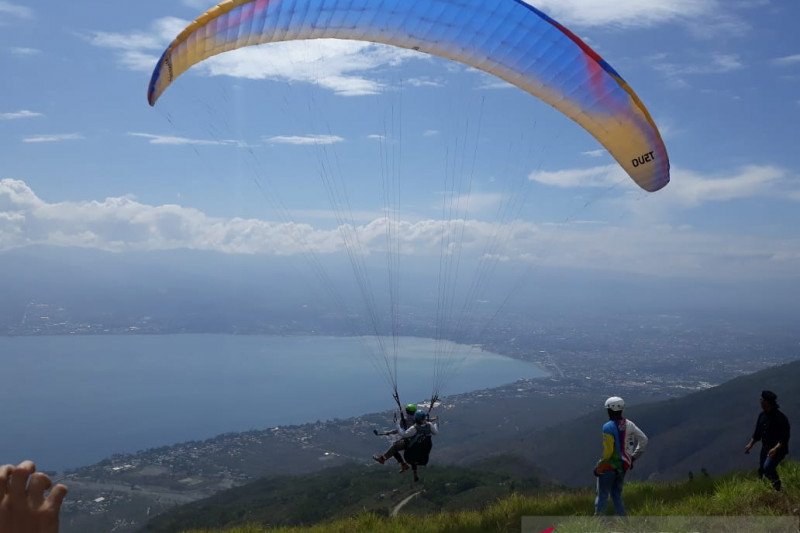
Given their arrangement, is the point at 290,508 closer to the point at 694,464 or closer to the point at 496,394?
the point at 694,464

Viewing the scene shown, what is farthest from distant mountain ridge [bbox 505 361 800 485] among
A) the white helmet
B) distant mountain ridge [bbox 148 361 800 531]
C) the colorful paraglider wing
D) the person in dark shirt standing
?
the white helmet

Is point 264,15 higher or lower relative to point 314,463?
higher

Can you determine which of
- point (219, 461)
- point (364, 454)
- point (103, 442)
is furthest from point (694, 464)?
point (103, 442)

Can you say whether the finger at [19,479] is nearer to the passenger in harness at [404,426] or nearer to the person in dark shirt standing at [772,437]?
the passenger in harness at [404,426]

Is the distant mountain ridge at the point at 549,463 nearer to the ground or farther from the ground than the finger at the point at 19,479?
nearer to the ground

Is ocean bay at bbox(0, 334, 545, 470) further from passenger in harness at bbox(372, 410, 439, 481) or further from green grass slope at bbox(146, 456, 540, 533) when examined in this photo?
passenger in harness at bbox(372, 410, 439, 481)

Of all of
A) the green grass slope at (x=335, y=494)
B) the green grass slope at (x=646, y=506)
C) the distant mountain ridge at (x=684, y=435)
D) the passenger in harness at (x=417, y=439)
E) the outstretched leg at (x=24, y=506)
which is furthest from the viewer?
the distant mountain ridge at (x=684, y=435)

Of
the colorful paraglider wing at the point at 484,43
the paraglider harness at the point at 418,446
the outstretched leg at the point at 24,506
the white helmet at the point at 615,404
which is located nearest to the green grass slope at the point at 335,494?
the paraglider harness at the point at 418,446
